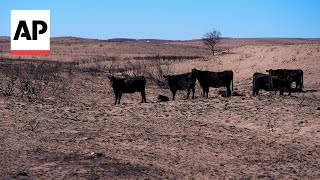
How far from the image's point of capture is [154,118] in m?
13.5

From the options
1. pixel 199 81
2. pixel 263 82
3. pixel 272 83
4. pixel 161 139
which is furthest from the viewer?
pixel 199 81

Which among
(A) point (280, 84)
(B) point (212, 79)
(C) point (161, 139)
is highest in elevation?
(B) point (212, 79)

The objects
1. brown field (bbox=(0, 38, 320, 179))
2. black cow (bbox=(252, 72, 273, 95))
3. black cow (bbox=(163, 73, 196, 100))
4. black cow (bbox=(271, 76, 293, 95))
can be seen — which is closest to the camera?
brown field (bbox=(0, 38, 320, 179))

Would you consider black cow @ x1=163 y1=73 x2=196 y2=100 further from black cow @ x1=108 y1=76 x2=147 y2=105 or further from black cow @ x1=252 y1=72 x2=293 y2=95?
black cow @ x1=252 y1=72 x2=293 y2=95

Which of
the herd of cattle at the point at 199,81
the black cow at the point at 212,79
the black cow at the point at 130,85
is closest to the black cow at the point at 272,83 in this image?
the herd of cattle at the point at 199,81

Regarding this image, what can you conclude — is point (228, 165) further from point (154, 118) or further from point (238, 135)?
point (154, 118)

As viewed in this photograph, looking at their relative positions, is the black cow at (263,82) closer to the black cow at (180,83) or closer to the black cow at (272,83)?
the black cow at (272,83)

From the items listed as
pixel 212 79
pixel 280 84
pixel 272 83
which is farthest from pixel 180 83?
pixel 280 84

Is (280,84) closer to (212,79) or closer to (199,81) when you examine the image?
(212,79)

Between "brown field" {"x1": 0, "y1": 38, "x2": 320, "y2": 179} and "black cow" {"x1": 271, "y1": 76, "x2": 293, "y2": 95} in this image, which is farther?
"black cow" {"x1": 271, "y1": 76, "x2": 293, "y2": 95}

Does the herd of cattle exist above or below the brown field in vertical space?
above

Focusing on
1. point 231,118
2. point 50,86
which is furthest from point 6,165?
point 50,86

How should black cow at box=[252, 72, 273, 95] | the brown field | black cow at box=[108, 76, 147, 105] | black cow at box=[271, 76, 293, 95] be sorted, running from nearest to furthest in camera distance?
the brown field < black cow at box=[108, 76, 147, 105] < black cow at box=[271, 76, 293, 95] < black cow at box=[252, 72, 273, 95]

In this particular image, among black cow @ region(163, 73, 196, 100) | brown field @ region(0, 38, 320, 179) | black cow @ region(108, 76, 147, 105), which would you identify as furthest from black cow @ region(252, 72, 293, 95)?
black cow @ region(108, 76, 147, 105)
